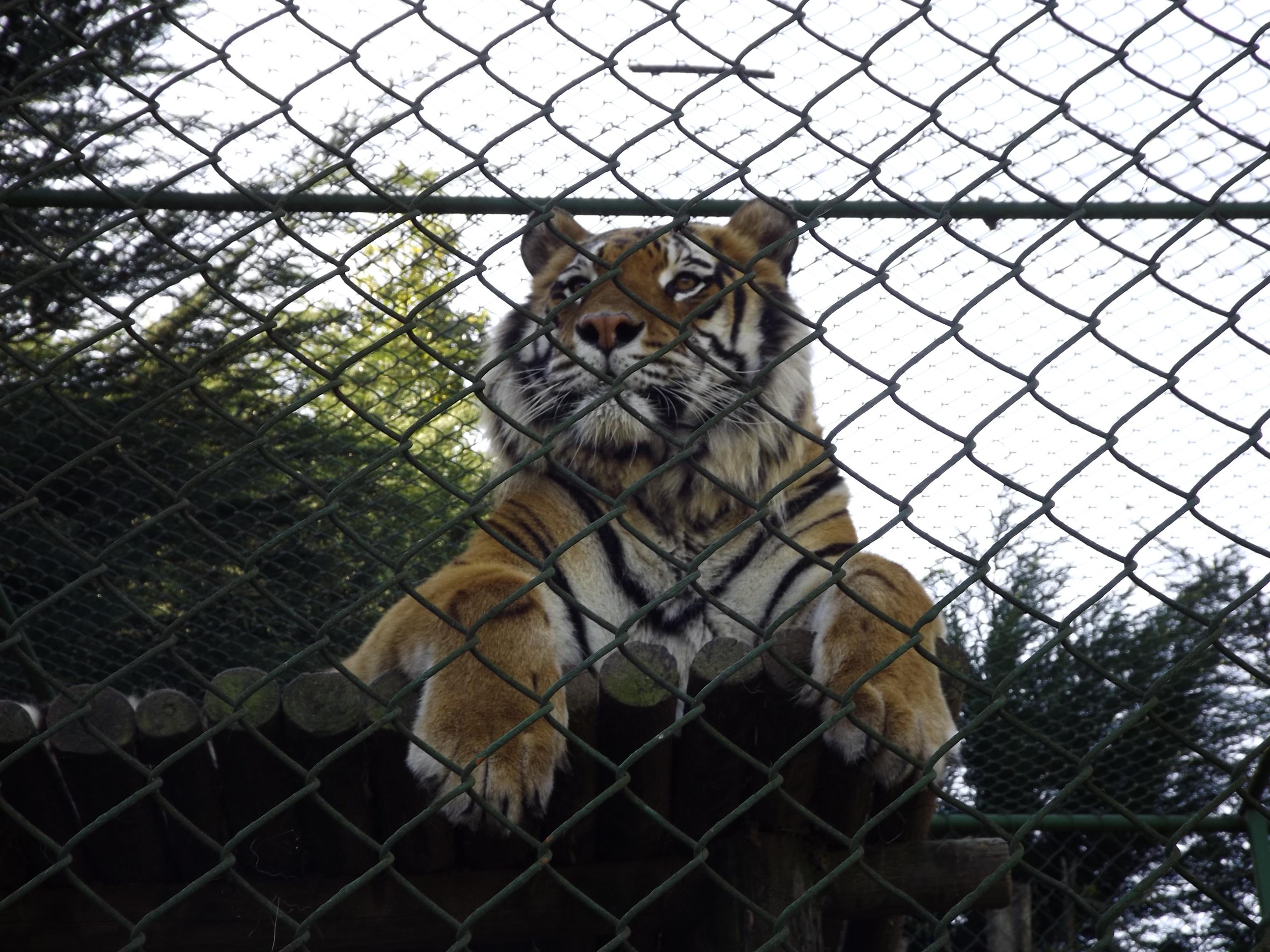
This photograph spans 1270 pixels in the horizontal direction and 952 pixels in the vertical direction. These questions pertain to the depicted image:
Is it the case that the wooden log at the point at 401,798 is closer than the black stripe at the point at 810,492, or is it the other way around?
the wooden log at the point at 401,798

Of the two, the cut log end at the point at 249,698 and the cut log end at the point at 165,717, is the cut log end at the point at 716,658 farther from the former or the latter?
the cut log end at the point at 165,717

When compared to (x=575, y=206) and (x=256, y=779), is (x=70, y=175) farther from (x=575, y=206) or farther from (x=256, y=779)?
(x=256, y=779)

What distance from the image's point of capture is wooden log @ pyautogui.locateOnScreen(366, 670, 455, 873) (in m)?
1.33

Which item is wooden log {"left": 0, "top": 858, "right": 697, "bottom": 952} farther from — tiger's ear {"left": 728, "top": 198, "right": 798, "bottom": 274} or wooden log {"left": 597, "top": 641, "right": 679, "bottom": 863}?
tiger's ear {"left": 728, "top": 198, "right": 798, "bottom": 274}

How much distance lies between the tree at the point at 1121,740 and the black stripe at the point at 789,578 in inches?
29.2

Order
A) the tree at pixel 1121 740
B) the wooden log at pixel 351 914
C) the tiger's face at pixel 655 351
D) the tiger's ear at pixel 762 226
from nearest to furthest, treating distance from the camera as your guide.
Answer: the wooden log at pixel 351 914, the tiger's face at pixel 655 351, the tiger's ear at pixel 762 226, the tree at pixel 1121 740

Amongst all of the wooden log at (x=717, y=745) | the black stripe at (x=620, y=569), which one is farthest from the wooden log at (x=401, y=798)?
the black stripe at (x=620, y=569)

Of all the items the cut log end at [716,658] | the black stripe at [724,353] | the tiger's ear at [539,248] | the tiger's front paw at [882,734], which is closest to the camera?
the cut log end at [716,658]

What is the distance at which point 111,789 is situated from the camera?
4.40 feet

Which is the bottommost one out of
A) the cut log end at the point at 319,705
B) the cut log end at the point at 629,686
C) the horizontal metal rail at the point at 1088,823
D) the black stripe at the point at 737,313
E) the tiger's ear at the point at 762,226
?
the horizontal metal rail at the point at 1088,823

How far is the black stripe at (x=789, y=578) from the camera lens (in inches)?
78.6

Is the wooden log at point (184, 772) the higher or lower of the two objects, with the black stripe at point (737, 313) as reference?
lower

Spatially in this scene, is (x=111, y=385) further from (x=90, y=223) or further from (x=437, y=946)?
(x=437, y=946)

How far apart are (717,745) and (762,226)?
51.8 inches
